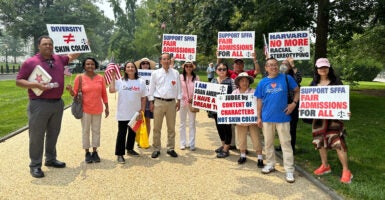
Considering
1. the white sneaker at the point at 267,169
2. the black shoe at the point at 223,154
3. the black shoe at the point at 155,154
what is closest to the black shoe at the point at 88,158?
the black shoe at the point at 155,154

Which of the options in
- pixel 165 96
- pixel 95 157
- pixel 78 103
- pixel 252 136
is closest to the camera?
pixel 78 103

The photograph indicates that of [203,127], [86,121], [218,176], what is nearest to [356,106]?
→ [203,127]

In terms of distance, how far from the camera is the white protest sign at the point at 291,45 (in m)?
7.86

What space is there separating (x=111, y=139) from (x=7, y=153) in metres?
2.50

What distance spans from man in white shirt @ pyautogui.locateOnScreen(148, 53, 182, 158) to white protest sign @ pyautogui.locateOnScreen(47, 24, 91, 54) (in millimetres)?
1669

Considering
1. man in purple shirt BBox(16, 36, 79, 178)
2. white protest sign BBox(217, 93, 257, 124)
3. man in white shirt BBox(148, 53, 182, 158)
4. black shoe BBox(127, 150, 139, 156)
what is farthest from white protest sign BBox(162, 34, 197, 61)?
man in purple shirt BBox(16, 36, 79, 178)

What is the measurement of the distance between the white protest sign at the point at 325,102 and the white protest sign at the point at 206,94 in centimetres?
183

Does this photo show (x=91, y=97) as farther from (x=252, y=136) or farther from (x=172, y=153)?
(x=252, y=136)

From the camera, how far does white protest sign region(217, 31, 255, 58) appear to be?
8.40 metres

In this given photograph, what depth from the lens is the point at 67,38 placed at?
717 centimetres

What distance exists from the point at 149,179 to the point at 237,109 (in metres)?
2.19

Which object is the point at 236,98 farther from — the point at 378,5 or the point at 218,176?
the point at 378,5

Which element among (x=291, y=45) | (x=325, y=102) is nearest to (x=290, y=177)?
(x=325, y=102)

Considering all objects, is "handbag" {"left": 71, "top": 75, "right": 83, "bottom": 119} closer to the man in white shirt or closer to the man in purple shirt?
the man in purple shirt
